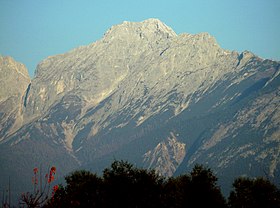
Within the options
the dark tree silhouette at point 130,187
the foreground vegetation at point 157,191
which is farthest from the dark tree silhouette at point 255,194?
the dark tree silhouette at point 130,187

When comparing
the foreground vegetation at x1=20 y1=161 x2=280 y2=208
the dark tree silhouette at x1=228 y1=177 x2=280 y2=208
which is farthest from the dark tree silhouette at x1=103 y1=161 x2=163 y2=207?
the dark tree silhouette at x1=228 y1=177 x2=280 y2=208

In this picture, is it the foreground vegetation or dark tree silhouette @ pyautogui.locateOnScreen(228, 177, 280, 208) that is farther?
dark tree silhouette @ pyautogui.locateOnScreen(228, 177, 280, 208)

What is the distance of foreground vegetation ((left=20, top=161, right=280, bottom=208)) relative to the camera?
460 ft

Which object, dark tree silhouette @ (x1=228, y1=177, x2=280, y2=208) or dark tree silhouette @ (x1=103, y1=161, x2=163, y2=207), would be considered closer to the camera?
dark tree silhouette @ (x1=103, y1=161, x2=163, y2=207)

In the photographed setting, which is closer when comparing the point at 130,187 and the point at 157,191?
the point at 130,187

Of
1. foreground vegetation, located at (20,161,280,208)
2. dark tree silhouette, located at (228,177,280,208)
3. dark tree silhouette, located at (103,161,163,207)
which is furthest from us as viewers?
dark tree silhouette, located at (228,177,280,208)

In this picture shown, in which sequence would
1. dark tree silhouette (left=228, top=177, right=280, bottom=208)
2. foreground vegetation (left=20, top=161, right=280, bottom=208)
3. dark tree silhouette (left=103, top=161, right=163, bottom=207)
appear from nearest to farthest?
foreground vegetation (left=20, top=161, right=280, bottom=208) → dark tree silhouette (left=103, top=161, right=163, bottom=207) → dark tree silhouette (left=228, top=177, right=280, bottom=208)

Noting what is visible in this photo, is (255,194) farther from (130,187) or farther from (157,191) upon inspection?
(130,187)

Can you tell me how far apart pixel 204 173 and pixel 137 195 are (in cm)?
1601

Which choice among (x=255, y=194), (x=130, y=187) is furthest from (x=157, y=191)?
(x=255, y=194)

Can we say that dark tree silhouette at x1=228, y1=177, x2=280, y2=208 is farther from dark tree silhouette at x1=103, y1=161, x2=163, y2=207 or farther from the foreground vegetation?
dark tree silhouette at x1=103, y1=161, x2=163, y2=207

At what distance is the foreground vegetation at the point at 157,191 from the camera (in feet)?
460

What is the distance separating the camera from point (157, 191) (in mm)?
149500

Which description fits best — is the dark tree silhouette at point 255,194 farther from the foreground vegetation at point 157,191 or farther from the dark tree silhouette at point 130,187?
the dark tree silhouette at point 130,187
